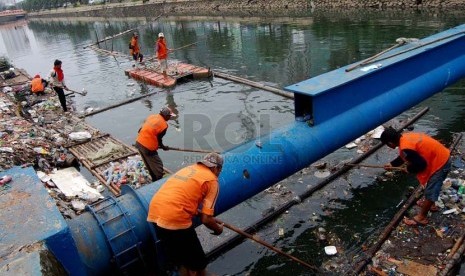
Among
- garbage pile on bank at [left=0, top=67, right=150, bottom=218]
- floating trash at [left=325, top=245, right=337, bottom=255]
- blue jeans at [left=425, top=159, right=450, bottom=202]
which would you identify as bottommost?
floating trash at [left=325, top=245, right=337, bottom=255]

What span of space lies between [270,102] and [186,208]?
7818 millimetres

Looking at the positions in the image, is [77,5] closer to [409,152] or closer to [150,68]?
[150,68]

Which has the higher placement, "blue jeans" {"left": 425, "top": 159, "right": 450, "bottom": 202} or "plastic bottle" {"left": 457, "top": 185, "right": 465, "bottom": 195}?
"blue jeans" {"left": 425, "top": 159, "right": 450, "bottom": 202}

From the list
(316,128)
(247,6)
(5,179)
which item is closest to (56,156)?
(5,179)

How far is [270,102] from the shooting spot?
11289 mm

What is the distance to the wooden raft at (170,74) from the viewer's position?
1468 cm

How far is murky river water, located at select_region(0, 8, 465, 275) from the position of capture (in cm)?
571

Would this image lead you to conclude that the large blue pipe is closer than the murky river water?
Yes

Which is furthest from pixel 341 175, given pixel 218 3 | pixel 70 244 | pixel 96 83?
pixel 218 3

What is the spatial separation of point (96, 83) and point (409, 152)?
15.3m

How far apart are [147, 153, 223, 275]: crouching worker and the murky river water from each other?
1.37 meters

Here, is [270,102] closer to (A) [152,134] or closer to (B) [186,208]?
(A) [152,134]

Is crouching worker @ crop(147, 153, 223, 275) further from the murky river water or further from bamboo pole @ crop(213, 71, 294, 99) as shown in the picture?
bamboo pole @ crop(213, 71, 294, 99)

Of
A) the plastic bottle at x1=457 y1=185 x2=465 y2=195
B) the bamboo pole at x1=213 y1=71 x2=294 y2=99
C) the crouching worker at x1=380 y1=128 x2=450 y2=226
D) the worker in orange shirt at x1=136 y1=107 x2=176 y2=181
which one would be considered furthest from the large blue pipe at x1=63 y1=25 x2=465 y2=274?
the bamboo pole at x1=213 y1=71 x2=294 y2=99
